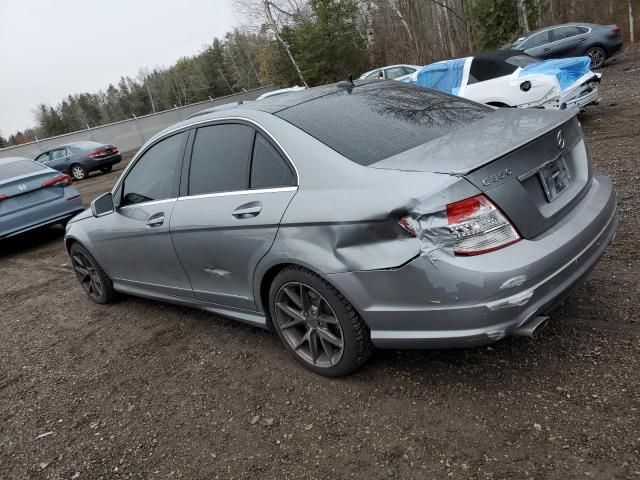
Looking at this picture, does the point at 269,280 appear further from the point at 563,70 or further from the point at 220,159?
the point at 563,70

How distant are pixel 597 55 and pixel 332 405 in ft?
56.7

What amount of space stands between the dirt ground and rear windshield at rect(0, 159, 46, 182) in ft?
15.4

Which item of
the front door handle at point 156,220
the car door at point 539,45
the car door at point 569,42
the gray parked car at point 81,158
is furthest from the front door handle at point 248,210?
the gray parked car at point 81,158

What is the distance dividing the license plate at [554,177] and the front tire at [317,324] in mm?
1157

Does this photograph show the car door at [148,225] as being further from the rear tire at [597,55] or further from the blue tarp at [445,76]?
the rear tire at [597,55]

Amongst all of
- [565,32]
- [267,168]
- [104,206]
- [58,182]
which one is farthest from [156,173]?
[565,32]

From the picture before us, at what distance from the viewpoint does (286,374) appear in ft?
10.7

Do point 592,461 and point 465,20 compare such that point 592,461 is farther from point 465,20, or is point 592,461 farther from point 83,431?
point 465,20

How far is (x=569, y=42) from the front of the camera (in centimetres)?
1606

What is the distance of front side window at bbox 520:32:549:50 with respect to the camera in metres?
16.4

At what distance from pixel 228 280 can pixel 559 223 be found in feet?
6.54

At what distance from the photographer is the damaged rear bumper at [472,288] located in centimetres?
230

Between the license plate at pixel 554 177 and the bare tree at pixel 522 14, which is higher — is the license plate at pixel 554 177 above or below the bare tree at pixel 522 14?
below

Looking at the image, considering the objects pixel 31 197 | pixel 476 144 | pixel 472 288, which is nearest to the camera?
pixel 472 288
